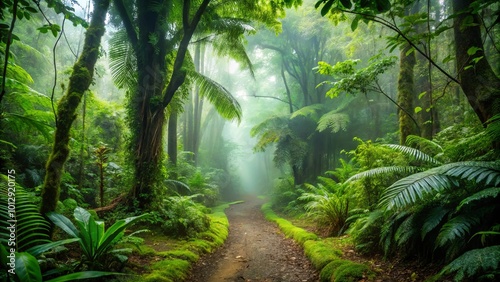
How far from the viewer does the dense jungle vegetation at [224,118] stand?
2.43m

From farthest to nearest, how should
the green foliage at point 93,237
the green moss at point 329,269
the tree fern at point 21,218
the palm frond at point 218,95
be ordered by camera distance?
the palm frond at point 218,95 → the green moss at point 329,269 → the green foliage at point 93,237 → the tree fern at point 21,218

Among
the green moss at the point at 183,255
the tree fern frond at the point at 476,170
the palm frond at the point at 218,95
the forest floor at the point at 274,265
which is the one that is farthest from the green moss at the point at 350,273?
the palm frond at the point at 218,95

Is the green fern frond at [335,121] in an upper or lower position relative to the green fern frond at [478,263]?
upper

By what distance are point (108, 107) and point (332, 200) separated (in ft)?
28.4

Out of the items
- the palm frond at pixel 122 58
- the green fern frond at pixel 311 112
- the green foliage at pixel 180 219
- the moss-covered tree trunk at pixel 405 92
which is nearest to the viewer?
the green foliage at pixel 180 219

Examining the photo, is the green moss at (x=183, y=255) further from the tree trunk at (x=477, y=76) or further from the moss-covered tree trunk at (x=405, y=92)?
the moss-covered tree trunk at (x=405, y=92)

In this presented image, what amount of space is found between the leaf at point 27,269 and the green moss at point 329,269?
9.74 ft

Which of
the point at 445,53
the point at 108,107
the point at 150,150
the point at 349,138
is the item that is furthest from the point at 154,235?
the point at 445,53

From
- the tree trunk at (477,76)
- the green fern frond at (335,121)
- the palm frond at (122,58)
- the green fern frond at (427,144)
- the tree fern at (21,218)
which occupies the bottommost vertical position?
the tree fern at (21,218)

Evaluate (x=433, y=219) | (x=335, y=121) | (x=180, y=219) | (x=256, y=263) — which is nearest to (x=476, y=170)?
(x=433, y=219)

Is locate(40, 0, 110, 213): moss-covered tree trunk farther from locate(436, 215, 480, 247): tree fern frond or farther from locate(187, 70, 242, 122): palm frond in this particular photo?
locate(436, 215, 480, 247): tree fern frond

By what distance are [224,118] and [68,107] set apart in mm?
4467

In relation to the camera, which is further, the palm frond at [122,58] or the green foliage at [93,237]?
the palm frond at [122,58]

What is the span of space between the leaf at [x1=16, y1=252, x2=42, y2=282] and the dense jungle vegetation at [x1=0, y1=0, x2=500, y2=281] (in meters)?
0.01
